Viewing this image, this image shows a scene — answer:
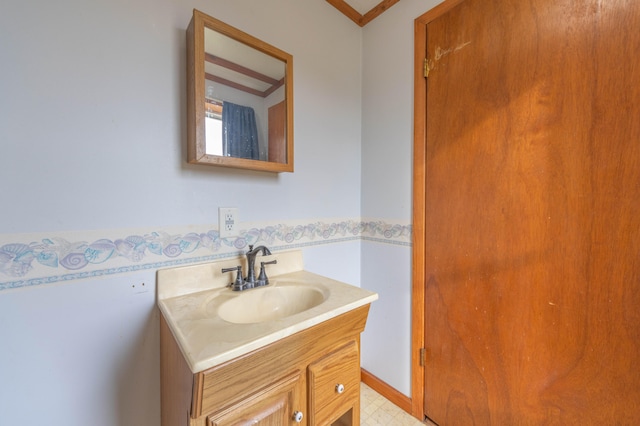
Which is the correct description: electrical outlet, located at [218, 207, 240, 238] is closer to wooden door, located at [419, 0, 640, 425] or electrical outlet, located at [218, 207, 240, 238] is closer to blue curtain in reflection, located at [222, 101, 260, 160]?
blue curtain in reflection, located at [222, 101, 260, 160]

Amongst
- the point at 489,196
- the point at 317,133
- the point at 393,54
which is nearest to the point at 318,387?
the point at 489,196

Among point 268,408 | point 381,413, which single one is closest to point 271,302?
point 268,408

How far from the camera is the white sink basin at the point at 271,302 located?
0.85m

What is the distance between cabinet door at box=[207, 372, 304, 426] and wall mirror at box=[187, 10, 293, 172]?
0.70 m

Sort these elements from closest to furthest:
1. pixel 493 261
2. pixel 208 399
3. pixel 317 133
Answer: pixel 208 399 < pixel 493 261 < pixel 317 133

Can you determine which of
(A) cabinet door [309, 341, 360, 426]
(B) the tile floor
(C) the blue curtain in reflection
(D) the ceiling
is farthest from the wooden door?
(C) the blue curtain in reflection

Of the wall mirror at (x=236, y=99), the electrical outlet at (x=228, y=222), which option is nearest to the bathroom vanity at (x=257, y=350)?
the electrical outlet at (x=228, y=222)

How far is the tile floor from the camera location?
1.21 m

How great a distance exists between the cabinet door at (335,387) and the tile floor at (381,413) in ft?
1.57

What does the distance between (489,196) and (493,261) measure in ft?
0.87

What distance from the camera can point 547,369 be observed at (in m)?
0.87

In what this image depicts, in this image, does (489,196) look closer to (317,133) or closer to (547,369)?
(547,369)

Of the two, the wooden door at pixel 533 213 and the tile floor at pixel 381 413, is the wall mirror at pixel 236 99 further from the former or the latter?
the tile floor at pixel 381 413

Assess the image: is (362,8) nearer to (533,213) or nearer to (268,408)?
(533,213)
